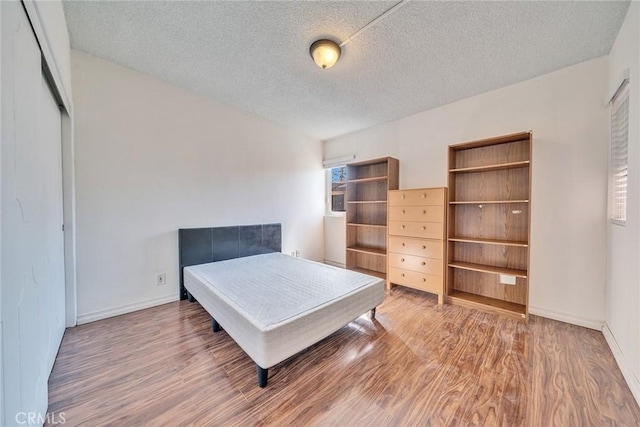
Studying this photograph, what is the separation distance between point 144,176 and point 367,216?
303cm

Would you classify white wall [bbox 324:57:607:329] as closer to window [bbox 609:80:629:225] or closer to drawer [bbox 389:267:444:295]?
window [bbox 609:80:629:225]

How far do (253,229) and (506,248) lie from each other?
312 cm

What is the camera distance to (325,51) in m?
1.91

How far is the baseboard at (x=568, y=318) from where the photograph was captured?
6.77ft

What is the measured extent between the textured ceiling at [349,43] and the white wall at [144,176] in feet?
0.86

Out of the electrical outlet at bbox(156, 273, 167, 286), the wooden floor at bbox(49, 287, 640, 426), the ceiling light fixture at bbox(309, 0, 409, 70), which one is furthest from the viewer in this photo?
the electrical outlet at bbox(156, 273, 167, 286)

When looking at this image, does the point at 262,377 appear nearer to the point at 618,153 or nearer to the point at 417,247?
the point at 417,247

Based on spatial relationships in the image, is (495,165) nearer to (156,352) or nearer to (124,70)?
(156,352)

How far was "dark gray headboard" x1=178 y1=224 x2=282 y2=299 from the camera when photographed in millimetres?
2705

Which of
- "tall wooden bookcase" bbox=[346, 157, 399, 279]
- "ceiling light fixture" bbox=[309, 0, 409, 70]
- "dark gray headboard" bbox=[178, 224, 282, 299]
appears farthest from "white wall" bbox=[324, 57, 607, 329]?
"dark gray headboard" bbox=[178, 224, 282, 299]

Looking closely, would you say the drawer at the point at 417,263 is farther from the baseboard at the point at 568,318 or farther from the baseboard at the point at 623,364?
the baseboard at the point at 623,364

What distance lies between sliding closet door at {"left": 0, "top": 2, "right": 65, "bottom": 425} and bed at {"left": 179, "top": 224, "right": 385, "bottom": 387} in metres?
0.90

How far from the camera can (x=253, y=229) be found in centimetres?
333

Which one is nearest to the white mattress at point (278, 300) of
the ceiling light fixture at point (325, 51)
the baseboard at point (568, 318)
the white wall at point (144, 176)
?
the white wall at point (144, 176)
